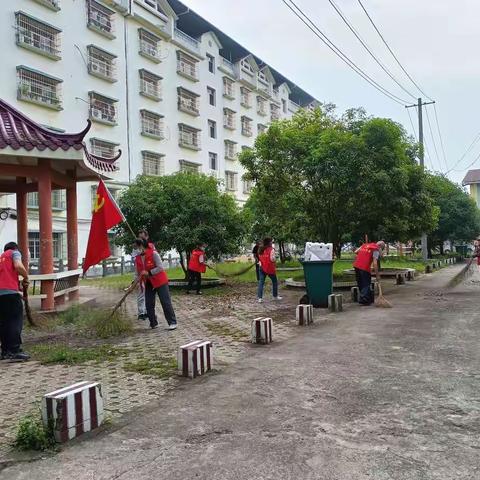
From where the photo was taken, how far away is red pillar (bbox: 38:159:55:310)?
35.3ft

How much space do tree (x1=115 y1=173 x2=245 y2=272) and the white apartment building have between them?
4.78 metres

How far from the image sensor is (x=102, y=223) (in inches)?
404

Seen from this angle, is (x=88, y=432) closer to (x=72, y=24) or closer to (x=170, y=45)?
(x=72, y=24)

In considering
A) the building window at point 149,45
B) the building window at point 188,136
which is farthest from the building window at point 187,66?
the building window at point 188,136

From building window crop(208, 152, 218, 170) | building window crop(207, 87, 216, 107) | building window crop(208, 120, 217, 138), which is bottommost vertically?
building window crop(208, 152, 218, 170)

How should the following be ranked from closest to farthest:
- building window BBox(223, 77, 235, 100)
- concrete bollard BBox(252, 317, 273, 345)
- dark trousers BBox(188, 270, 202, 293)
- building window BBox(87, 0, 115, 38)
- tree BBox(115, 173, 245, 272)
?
concrete bollard BBox(252, 317, 273, 345) → dark trousers BBox(188, 270, 202, 293) → tree BBox(115, 173, 245, 272) → building window BBox(87, 0, 115, 38) → building window BBox(223, 77, 235, 100)

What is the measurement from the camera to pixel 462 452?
12.8 feet

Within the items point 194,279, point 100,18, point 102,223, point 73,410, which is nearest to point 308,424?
point 73,410

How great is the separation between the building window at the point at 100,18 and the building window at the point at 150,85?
3134 millimetres

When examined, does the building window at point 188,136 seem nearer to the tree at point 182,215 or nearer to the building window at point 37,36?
the building window at point 37,36

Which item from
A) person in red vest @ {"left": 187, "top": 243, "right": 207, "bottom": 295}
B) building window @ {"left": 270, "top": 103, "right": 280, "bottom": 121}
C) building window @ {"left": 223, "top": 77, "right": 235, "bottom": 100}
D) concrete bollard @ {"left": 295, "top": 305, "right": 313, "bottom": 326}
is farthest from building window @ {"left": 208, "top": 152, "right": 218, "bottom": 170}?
concrete bollard @ {"left": 295, "top": 305, "right": 313, "bottom": 326}

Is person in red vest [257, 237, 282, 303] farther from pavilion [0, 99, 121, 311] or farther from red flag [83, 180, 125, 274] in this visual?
red flag [83, 180, 125, 274]

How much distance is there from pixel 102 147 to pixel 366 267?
21329mm

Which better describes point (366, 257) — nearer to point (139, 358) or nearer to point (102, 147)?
point (139, 358)
